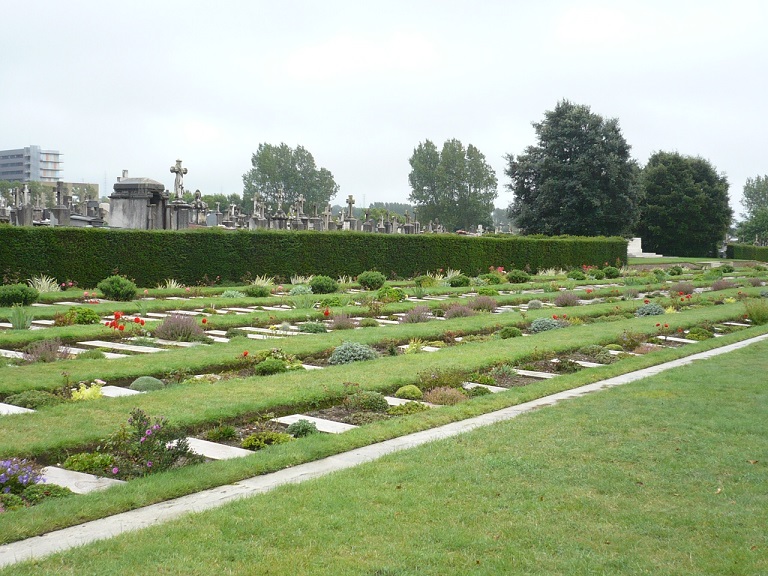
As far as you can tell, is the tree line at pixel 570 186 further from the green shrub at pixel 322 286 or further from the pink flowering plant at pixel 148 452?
the pink flowering plant at pixel 148 452

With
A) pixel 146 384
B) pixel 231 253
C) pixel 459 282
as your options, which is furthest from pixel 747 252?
pixel 146 384

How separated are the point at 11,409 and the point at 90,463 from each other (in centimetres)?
228

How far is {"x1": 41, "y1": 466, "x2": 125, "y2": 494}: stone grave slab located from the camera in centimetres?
548

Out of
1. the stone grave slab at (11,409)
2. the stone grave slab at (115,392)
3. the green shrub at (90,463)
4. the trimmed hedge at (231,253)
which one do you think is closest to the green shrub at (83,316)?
the stone grave slab at (115,392)

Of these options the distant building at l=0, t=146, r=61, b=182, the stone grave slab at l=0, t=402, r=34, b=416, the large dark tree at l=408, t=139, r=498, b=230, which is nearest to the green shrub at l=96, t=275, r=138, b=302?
the stone grave slab at l=0, t=402, r=34, b=416

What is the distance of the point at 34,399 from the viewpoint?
7914mm

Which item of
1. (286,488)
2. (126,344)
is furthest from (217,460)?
(126,344)

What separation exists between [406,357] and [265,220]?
3859 cm

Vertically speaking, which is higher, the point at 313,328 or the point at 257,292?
the point at 257,292

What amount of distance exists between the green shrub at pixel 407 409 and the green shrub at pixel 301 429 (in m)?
1.16

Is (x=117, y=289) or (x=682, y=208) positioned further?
(x=682, y=208)

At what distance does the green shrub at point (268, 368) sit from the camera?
10211 millimetres

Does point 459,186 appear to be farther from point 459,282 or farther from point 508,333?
point 508,333

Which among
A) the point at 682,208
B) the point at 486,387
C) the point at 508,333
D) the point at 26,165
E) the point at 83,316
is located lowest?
the point at 486,387
